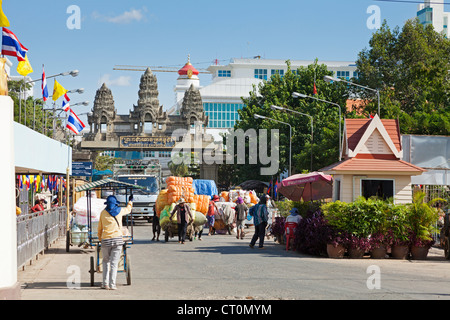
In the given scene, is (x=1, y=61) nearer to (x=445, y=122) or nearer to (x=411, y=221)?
(x=411, y=221)

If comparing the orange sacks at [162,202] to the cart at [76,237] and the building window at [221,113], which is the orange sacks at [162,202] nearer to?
the cart at [76,237]

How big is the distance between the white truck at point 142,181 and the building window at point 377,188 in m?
17.4

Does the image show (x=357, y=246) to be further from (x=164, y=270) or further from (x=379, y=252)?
(x=164, y=270)

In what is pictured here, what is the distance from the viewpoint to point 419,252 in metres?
21.2

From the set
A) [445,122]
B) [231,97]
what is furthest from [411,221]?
[231,97]

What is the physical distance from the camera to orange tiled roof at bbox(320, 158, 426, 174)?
899 inches

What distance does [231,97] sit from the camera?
137375mm

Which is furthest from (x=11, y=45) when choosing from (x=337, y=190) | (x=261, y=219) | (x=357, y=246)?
(x=357, y=246)

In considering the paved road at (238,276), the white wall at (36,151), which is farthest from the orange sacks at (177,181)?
the white wall at (36,151)

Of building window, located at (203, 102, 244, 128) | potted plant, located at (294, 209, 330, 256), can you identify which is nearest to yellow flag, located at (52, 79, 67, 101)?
potted plant, located at (294, 209, 330, 256)

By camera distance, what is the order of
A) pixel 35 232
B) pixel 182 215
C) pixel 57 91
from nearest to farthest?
pixel 35 232 < pixel 182 215 < pixel 57 91

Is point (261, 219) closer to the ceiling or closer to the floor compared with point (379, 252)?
closer to the ceiling

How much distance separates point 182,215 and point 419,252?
8831 millimetres

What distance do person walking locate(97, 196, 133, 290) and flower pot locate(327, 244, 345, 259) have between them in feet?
29.0
